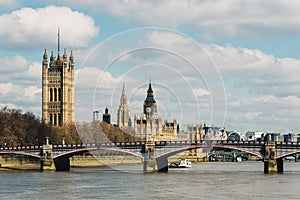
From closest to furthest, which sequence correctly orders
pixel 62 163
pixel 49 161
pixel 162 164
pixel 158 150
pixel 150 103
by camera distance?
pixel 158 150 < pixel 162 164 < pixel 49 161 < pixel 62 163 < pixel 150 103

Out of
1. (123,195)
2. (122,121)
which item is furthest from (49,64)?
(123,195)

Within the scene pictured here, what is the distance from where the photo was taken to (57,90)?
15862 centimetres

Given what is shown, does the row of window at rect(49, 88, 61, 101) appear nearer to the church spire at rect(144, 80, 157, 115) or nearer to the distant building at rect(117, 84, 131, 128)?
the distant building at rect(117, 84, 131, 128)

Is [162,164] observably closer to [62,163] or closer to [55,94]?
[62,163]

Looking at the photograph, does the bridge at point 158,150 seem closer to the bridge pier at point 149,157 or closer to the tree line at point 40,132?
the bridge pier at point 149,157

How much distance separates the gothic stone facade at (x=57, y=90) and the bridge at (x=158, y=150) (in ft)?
207

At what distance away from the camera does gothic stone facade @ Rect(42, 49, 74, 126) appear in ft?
513

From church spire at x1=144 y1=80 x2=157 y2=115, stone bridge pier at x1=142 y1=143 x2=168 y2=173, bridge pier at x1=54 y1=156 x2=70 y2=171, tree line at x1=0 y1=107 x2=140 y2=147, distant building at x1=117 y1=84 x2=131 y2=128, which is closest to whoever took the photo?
stone bridge pier at x1=142 y1=143 x2=168 y2=173

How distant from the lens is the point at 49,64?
16138 cm

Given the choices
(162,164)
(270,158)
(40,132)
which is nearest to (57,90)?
(40,132)

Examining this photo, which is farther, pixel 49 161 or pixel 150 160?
pixel 49 161

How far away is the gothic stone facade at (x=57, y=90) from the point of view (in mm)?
156500

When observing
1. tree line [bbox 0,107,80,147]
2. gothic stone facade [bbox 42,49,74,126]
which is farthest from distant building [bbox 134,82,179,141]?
tree line [bbox 0,107,80,147]

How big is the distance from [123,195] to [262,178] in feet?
65.2
